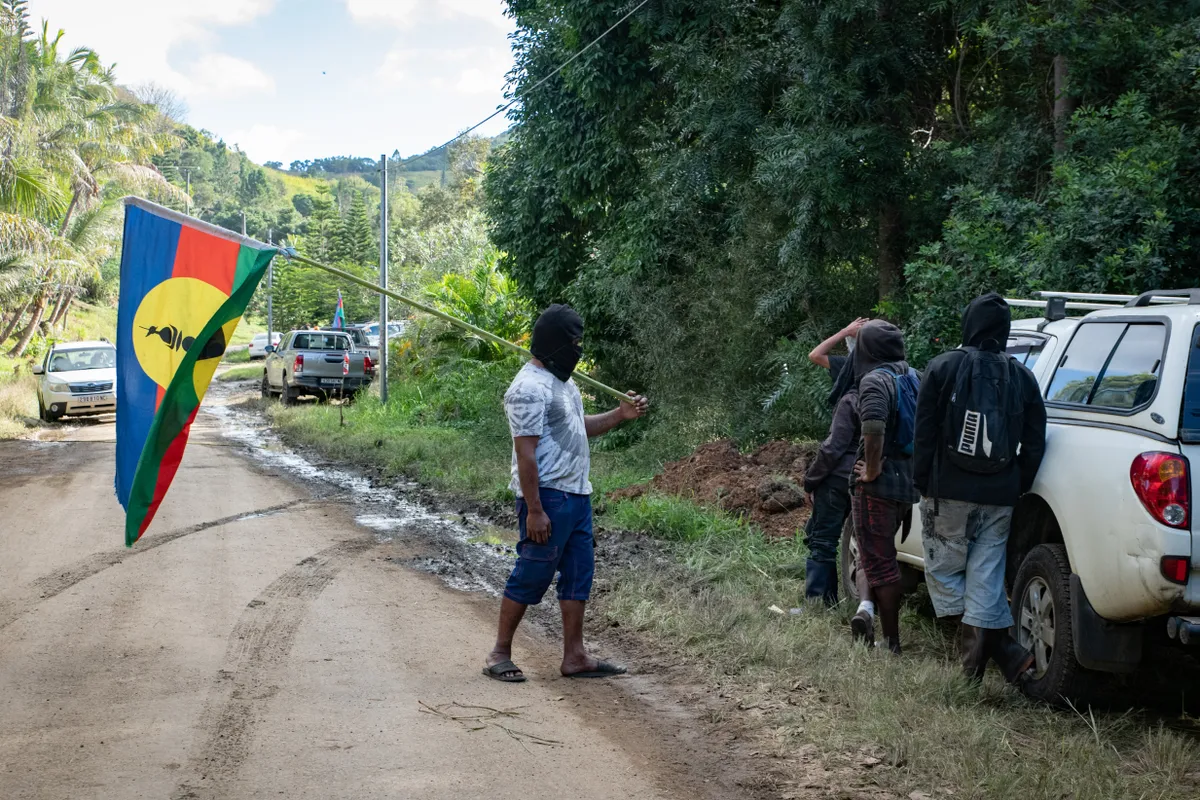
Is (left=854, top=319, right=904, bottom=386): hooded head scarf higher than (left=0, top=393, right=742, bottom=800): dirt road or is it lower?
higher

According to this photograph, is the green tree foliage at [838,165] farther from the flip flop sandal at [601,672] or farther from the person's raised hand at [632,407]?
the flip flop sandal at [601,672]

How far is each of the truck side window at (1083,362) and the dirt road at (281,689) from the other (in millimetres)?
2636

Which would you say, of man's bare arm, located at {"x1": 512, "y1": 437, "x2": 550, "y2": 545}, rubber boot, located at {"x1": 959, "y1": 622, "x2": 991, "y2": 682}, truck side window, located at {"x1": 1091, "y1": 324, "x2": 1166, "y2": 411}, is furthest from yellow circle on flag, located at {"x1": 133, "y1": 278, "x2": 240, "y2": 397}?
truck side window, located at {"x1": 1091, "y1": 324, "x2": 1166, "y2": 411}

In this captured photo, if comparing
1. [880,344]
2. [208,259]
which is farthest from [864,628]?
[208,259]

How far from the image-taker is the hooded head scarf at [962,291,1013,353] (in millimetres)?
5750

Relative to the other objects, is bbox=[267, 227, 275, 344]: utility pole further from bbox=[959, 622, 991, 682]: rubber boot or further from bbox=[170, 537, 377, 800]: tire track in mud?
bbox=[959, 622, 991, 682]: rubber boot

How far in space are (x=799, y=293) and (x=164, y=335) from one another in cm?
828

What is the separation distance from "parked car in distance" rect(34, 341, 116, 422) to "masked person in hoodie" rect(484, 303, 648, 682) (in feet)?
68.7

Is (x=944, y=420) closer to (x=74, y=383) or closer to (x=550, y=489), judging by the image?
(x=550, y=489)

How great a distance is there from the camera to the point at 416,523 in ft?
39.2

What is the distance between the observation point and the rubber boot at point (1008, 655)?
225 inches

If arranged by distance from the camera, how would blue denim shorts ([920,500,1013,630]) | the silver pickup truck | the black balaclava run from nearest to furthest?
blue denim shorts ([920,500,1013,630]) < the black balaclava < the silver pickup truck

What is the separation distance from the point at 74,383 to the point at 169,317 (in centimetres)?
1980

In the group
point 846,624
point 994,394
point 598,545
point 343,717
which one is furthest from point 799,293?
point 343,717
